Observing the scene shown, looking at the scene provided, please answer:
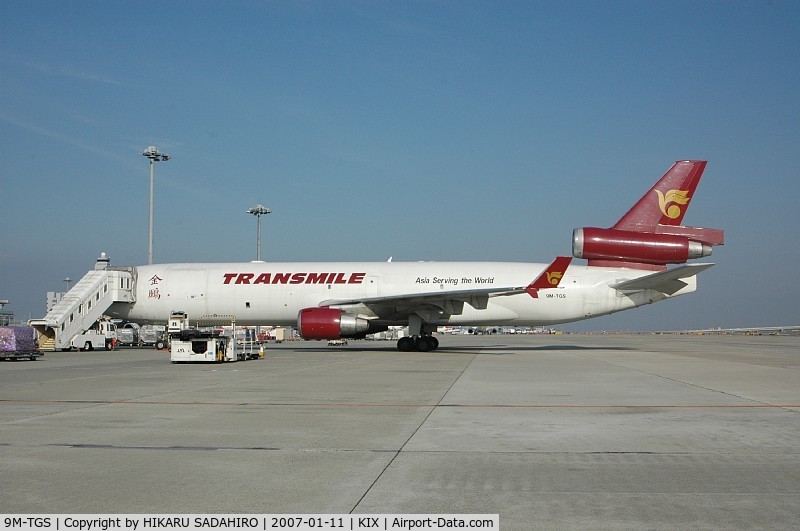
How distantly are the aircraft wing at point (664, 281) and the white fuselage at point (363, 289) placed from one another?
31 cm

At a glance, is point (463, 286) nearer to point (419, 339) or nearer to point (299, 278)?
point (419, 339)

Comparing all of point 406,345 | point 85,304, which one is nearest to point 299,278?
point 406,345

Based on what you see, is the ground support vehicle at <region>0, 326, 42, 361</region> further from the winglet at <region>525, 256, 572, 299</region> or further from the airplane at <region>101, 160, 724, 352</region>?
the winglet at <region>525, 256, 572, 299</region>

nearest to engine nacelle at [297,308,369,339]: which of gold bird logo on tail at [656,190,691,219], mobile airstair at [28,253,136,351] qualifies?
mobile airstair at [28,253,136,351]

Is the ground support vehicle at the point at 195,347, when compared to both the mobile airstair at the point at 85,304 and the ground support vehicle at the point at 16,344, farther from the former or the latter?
the mobile airstair at the point at 85,304

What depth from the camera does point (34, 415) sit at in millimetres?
10227

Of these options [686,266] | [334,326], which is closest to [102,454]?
[334,326]

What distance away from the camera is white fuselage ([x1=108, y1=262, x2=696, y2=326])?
3083 centimetres

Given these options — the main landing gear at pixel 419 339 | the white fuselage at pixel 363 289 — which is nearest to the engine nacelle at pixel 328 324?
the white fuselage at pixel 363 289

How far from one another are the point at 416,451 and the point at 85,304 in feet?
97.6

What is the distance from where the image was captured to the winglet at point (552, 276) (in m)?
28.1

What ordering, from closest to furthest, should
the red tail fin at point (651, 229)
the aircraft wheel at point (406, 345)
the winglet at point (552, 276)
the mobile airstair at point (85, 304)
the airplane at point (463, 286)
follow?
the winglet at point (552, 276) → the airplane at point (463, 286) → the red tail fin at point (651, 229) → the aircraft wheel at point (406, 345) → the mobile airstair at point (85, 304)

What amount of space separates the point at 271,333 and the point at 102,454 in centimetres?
5579

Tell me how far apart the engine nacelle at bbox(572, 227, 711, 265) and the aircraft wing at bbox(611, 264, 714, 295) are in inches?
36.4
